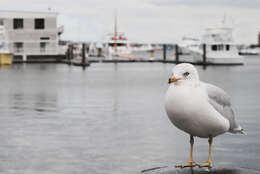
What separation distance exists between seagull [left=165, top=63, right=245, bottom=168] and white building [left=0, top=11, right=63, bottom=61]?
69387 millimetres

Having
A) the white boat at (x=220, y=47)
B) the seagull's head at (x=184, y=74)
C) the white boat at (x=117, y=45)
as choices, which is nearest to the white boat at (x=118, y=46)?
the white boat at (x=117, y=45)

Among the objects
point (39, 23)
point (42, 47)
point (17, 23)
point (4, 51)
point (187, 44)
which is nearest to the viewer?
point (4, 51)

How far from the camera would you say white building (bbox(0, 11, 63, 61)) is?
2958 inches

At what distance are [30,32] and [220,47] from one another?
27250 millimetres

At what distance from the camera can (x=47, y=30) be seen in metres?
75.6

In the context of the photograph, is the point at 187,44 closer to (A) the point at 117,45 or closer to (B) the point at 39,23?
(A) the point at 117,45

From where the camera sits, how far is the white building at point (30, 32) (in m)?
75.1

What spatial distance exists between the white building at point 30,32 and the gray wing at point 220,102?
68987mm

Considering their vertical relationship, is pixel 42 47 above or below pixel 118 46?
above

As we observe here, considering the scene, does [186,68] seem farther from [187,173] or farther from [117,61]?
[117,61]

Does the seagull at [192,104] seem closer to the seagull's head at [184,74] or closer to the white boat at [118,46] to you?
the seagull's head at [184,74]

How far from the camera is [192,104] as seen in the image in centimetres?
664

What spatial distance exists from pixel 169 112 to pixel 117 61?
85.9m

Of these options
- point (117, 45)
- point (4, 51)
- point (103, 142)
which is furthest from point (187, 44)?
point (103, 142)
